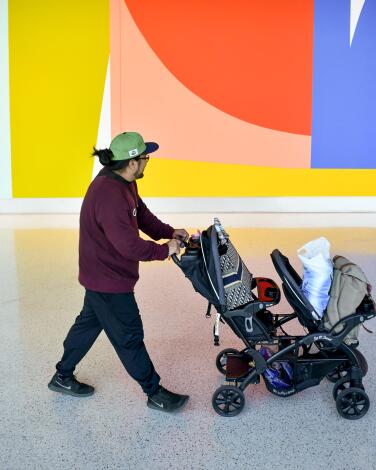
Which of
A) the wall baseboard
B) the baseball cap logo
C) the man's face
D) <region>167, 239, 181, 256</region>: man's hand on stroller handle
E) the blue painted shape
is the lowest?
the wall baseboard

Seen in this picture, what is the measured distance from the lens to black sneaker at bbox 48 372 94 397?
8.22 ft

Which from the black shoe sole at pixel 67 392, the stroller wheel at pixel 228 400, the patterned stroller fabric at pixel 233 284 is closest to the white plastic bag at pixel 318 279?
the patterned stroller fabric at pixel 233 284

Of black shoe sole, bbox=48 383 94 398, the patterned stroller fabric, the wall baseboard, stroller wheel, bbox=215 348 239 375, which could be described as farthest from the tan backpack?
the wall baseboard

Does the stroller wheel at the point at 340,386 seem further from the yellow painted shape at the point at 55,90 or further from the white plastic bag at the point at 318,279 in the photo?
the yellow painted shape at the point at 55,90

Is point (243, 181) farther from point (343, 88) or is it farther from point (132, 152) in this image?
point (132, 152)

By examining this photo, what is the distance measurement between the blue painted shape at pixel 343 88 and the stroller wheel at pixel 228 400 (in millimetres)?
5463

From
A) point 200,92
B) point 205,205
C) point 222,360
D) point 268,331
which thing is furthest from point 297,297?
A: point 200,92

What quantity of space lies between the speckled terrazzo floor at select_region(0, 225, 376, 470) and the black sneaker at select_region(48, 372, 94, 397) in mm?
33

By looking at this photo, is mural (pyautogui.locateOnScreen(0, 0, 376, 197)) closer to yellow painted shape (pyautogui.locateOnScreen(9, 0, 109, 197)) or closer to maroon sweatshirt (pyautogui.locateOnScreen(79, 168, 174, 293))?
yellow painted shape (pyautogui.locateOnScreen(9, 0, 109, 197))

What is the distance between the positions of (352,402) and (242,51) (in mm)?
5723

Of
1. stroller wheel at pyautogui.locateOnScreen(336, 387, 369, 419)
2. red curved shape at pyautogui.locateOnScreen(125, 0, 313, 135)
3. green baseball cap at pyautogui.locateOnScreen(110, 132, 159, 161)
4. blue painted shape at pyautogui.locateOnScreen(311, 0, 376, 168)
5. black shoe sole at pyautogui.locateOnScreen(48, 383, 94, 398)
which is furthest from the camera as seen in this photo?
blue painted shape at pyautogui.locateOnScreen(311, 0, 376, 168)

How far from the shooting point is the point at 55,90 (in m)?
7.20

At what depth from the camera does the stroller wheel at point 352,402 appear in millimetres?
2271

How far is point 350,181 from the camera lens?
7.43m
